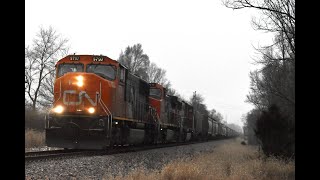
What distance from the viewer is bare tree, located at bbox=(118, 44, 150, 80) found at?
62.3 metres

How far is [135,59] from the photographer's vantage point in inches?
2494

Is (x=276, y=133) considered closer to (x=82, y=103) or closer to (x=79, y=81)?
(x=82, y=103)

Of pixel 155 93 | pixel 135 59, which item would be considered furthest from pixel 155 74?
pixel 155 93

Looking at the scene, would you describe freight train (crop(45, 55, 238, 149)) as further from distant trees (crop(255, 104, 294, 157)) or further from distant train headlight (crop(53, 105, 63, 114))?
distant trees (crop(255, 104, 294, 157))

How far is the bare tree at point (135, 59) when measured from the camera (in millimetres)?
62281

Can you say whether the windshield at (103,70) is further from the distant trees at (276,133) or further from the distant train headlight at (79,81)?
the distant trees at (276,133)

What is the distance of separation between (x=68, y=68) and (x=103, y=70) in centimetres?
140

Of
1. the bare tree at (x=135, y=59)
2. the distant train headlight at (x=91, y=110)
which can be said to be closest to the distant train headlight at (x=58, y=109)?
the distant train headlight at (x=91, y=110)

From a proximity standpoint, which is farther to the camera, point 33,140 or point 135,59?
point 135,59

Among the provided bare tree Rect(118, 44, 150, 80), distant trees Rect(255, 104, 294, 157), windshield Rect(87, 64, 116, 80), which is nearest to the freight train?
windshield Rect(87, 64, 116, 80)

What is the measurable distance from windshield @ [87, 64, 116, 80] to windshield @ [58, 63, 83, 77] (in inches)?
14.8

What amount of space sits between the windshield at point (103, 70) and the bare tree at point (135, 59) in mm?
46045

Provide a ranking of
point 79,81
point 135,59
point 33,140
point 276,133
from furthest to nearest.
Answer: point 135,59 < point 33,140 < point 276,133 < point 79,81
